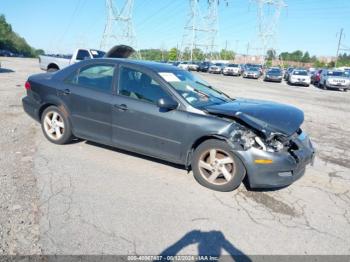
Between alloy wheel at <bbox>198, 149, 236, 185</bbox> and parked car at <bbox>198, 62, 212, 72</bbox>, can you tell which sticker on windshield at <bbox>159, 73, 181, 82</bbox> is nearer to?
alloy wheel at <bbox>198, 149, 236, 185</bbox>

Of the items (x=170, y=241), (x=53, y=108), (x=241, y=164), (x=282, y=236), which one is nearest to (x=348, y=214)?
(x=282, y=236)

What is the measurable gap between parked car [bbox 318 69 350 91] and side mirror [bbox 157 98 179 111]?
Result: 77.8 feet

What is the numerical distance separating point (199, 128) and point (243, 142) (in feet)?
1.96

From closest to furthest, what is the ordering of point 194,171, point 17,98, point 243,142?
point 243,142 < point 194,171 < point 17,98

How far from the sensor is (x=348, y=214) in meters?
3.59

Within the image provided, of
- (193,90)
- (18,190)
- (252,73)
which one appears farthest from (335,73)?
(18,190)

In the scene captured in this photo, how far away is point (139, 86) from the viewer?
176 inches

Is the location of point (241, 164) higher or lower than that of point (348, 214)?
higher

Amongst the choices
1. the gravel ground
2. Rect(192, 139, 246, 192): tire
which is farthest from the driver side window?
the gravel ground

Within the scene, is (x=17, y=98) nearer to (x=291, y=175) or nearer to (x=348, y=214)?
(x=291, y=175)

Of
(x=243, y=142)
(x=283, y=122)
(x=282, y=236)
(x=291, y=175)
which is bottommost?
(x=282, y=236)

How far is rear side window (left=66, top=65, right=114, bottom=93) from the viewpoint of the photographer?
471 centimetres

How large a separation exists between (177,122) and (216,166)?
0.79 metres

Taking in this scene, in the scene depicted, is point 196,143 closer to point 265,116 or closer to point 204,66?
point 265,116
